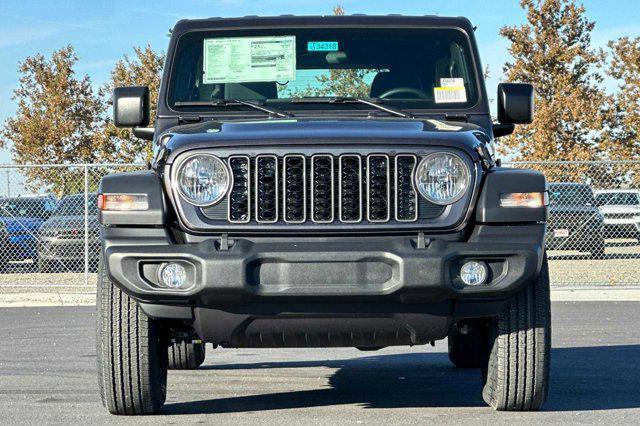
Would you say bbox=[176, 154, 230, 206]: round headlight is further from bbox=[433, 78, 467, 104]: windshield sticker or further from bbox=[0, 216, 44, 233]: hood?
bbox=[0, 216, 44, 233]: hood

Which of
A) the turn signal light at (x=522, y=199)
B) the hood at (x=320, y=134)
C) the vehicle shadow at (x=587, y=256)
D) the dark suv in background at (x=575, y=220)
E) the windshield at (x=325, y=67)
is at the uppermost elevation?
the windshield at (x=325, y=67)

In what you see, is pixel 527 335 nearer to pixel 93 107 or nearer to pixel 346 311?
pixel 346 311

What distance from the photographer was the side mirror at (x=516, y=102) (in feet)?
25.0

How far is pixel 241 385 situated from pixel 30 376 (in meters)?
1.65

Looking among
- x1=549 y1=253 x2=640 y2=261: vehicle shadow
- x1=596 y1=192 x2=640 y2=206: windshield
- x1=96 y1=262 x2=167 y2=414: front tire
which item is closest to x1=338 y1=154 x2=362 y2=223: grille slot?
x1=96 y1=262 x2=167 y2=414: front tire

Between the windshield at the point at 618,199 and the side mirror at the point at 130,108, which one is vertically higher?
the side mirror at the point at 130,108

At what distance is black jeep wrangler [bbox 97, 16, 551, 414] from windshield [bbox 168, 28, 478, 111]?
0.80m

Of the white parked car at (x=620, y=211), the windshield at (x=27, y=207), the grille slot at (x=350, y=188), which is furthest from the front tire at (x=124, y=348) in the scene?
the white parked car at (x=620, y=211)

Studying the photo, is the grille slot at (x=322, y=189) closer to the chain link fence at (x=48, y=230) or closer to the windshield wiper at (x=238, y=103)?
the windshield wiper at (x=238, y=103)

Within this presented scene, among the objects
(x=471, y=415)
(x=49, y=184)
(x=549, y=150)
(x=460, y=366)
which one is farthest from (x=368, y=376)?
(x=549, y=150)

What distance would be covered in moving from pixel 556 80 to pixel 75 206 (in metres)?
24.2

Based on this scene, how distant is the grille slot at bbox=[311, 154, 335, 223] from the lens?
611 centimetres

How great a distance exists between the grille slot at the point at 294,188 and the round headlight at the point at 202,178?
29cm

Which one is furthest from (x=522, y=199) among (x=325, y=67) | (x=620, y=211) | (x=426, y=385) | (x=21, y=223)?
(x=620, y=211)
